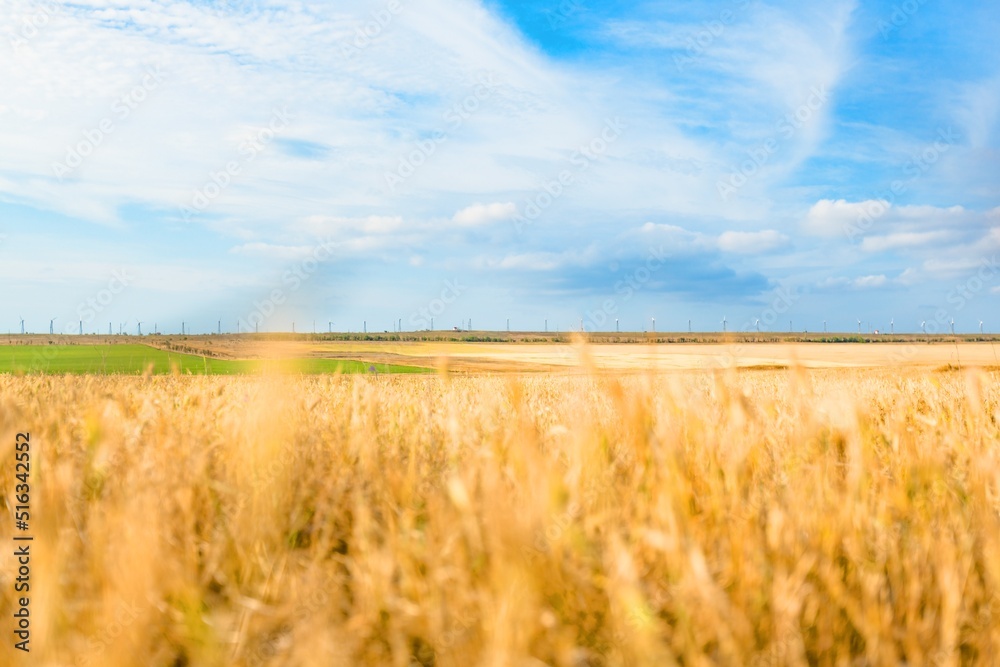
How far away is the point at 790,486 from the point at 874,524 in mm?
432

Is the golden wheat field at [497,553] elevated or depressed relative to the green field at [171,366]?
depressed

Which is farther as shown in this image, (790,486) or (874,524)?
(790,486)

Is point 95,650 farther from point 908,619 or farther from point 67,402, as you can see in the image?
point 67,402

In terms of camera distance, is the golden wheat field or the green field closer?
the golden wheat field

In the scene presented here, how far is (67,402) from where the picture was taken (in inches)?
209

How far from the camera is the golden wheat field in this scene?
79.4 inches

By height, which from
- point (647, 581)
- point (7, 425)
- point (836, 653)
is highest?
point (7, 425)

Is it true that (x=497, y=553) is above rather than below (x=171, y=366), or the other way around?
below

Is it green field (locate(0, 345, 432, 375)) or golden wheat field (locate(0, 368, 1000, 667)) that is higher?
green field (locate(0, 345, 432, 375))

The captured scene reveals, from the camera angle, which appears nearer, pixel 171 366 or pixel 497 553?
pixel 497 553

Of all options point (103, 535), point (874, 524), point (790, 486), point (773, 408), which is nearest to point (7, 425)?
point (103, 535)

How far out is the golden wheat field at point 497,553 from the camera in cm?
202

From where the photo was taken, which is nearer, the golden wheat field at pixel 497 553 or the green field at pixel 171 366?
the golden wheat field at pixel 497 553

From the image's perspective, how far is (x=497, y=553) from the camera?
2.08 m
